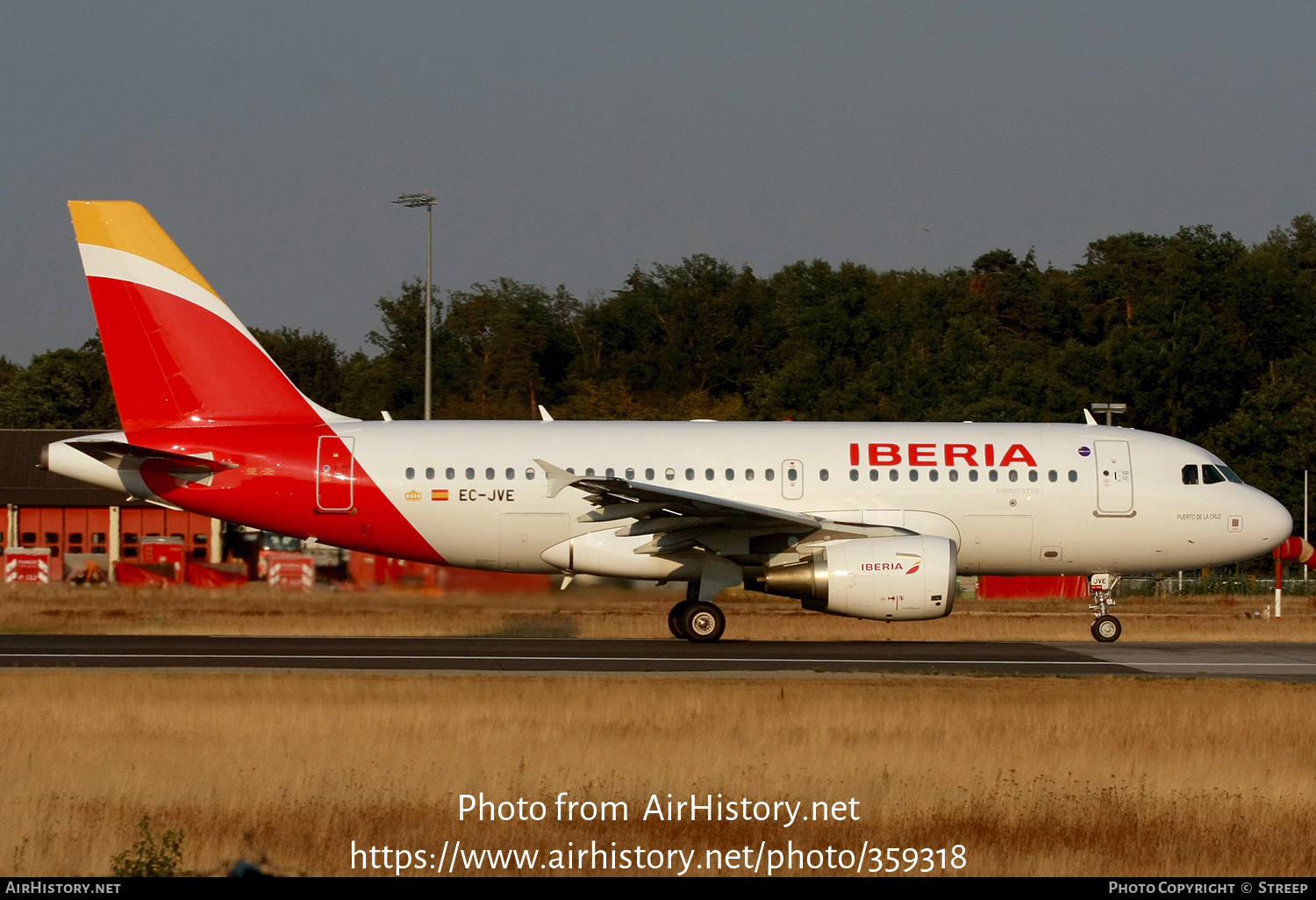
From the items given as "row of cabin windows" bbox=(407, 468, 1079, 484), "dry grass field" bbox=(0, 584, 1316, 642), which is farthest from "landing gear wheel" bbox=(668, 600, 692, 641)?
"row of cabin windows" bbox=(407, 468, 1079, 484)

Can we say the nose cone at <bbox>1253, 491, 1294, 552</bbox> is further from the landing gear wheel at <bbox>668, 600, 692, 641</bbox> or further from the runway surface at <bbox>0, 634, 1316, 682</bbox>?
the landing gear wheel at <bbox>668, 600, 692, 641</bbox>

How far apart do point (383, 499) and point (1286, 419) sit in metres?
37.5

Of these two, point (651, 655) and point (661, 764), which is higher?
point (651, 655)

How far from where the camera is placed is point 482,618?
2580 centimetres

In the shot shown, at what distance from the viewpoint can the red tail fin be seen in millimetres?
22062

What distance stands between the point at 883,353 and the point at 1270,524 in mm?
43199

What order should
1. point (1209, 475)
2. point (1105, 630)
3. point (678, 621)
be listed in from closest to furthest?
point (678, 621) < point (1105, 630) < point (1209, 475)

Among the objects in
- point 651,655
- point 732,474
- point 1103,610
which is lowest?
point 651,655

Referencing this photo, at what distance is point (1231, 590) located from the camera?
127 feet

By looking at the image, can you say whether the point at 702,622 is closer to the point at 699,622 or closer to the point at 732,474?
the point at 699,622

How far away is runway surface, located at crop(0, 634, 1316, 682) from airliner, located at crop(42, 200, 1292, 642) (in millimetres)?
1195

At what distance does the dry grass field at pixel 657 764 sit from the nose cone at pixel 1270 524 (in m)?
7.39

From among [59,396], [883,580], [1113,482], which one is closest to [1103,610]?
[1113,482]
